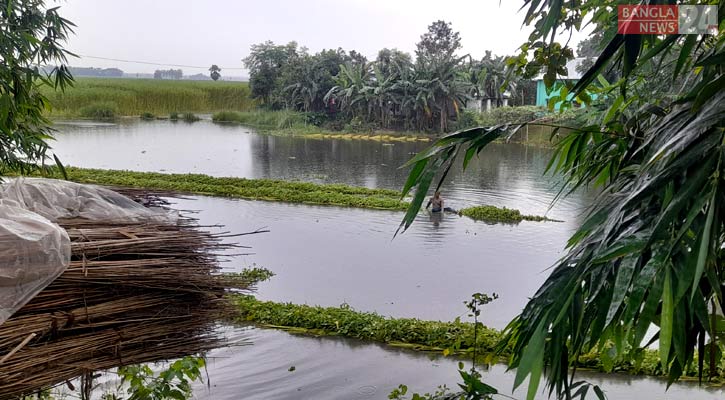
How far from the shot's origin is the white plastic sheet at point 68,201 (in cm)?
282

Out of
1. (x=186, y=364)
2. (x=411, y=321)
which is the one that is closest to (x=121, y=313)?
(x=186, y=364)

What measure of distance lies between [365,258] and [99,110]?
2384 cm

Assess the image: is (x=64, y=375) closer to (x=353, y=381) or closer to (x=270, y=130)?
(x=353, y=381)

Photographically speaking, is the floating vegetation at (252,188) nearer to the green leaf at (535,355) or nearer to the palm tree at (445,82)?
the green leaf at (535,355)

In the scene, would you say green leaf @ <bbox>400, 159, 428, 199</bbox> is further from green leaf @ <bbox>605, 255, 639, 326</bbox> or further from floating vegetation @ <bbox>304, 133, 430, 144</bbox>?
floating vegetation @ <bbox>304, 133, 430, 144</bbox>

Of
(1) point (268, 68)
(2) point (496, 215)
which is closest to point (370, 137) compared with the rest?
(1) point (268, 68)

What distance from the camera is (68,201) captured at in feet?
9.54

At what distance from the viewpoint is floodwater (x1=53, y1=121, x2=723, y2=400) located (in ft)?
16.2

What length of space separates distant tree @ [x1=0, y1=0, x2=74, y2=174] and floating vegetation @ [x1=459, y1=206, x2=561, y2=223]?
25.6 feet

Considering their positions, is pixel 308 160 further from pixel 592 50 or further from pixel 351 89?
pixel 592 50

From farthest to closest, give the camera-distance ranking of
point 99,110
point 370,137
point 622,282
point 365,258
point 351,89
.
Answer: point 99,110
point 351,89
point 370,137
point 365,258
point 622,282

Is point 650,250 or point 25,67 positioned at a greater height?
point 25,67

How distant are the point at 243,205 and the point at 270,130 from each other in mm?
14646

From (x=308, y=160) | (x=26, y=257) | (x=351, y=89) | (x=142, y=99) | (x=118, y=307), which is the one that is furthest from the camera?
(x=142, y=99)
